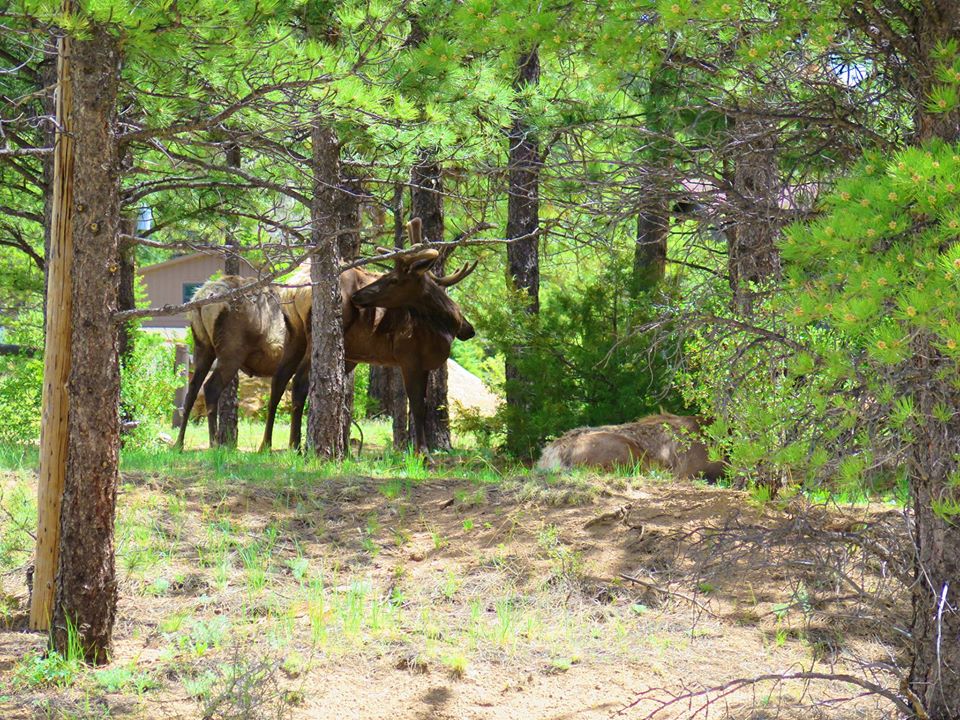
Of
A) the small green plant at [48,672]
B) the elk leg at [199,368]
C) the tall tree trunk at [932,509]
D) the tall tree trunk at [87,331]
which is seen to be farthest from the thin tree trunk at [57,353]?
the elk leg at [199,368]

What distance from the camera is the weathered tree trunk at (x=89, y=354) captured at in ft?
14.9

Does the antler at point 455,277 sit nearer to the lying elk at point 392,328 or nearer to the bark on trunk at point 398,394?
the lying elk at point 392,328

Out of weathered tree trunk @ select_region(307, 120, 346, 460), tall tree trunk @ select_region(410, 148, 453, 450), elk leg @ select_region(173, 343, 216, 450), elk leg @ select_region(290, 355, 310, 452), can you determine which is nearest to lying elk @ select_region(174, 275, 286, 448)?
elk leg @ select_region(173, 343, 216, 450)

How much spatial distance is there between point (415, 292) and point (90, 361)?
20.8 ft

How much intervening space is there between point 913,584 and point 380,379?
21.1 m

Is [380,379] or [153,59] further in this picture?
[380,379]

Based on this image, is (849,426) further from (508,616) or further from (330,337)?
(330,337)

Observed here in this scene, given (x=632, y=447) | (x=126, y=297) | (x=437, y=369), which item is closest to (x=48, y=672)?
(x=632, y=447)

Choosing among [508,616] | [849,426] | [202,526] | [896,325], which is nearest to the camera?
[896,325]

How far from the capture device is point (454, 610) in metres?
5.54

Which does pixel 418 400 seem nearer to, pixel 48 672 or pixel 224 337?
pixel 224 337

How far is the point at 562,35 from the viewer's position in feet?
13.8

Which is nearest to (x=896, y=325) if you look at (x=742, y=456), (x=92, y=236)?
(x=742, y=456)

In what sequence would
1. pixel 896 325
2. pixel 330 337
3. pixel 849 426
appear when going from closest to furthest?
pixel 896 325
pixel 849 426
pixel 330 337
